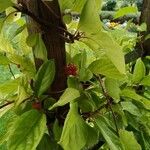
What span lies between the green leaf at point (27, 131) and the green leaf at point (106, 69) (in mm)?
131

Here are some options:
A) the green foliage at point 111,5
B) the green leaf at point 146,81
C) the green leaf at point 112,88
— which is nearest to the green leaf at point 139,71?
the green leaf at point 146,81

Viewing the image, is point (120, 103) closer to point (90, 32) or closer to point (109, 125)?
point (109, 125)

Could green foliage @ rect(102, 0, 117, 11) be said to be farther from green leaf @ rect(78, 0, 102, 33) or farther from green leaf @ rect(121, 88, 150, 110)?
green leaf @ rect(78, 0, 102, 33)

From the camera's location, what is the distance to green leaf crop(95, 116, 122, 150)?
2.41ft

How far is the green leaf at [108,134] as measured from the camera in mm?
734

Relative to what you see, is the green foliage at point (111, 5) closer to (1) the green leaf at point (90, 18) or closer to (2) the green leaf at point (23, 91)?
(2) the green leaf at point (23, 91)

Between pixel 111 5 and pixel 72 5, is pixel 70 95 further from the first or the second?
pixel 111 5

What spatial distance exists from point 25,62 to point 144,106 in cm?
29

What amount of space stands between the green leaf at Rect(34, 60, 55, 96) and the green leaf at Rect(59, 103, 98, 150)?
9 centimetres

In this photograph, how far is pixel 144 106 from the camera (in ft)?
3.13

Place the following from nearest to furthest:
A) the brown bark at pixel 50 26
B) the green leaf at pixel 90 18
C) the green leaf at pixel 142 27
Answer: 1. the green leaf at pixel 90 18
2. the brown bark at pixel 50 26
3. the green leaf at pixel 142 27

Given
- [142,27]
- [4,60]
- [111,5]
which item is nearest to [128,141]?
[4,60]

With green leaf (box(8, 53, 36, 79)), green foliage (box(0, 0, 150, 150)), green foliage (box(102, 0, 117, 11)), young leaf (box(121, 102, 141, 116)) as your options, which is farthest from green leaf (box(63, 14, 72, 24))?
green foliage (box(102, 0, 117, 11))

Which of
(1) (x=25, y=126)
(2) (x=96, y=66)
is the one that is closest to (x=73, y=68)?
(2) (x=96, y=66)
